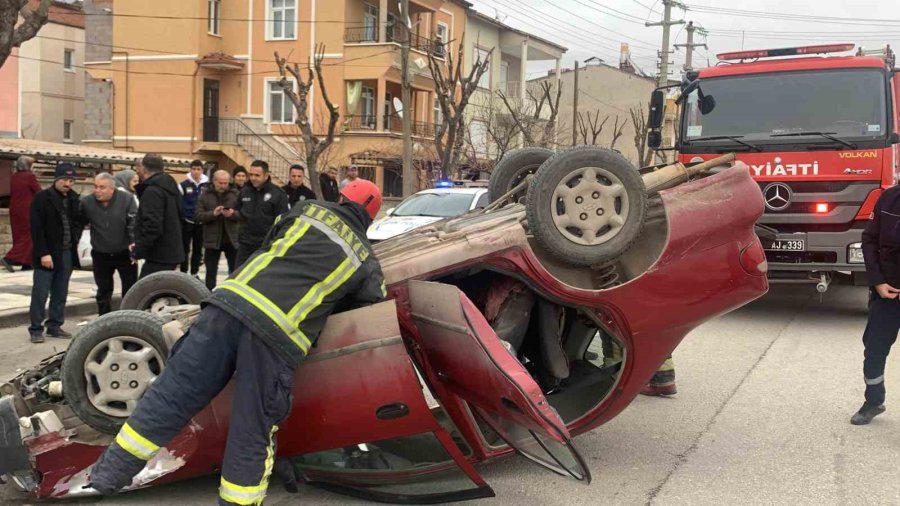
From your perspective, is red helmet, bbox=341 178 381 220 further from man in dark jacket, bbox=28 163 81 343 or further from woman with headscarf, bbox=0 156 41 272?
woman with headscarf, bbox=0 156 41 272

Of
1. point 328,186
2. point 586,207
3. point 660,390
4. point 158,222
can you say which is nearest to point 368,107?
point 328,186

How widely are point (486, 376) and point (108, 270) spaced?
5.48 metres

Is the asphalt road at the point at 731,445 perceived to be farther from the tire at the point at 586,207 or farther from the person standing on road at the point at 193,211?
the person standing on road at the point at 193,211

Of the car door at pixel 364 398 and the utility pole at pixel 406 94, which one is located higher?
the utility pole at pixel 406 94

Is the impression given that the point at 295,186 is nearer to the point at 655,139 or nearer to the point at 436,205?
the point at 436,205

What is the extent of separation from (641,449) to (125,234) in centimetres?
509

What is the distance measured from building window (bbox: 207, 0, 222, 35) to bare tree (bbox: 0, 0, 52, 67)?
2413 cm

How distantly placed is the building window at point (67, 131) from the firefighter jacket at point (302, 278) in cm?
4012

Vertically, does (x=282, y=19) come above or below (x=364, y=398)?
above

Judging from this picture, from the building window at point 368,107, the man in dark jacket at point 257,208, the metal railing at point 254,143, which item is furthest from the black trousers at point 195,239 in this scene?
the building window at point 368,107

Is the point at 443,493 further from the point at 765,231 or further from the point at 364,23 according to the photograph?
the point at 364,23

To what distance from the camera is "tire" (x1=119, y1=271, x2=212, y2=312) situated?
4.71 metres

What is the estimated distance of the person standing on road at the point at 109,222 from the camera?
719 cm

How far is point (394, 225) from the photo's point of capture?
11008mm
